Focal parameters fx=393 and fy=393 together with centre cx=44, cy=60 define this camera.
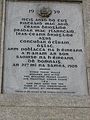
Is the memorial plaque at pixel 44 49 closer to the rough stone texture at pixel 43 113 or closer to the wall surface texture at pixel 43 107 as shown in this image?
the wall surface texture at pixel 43 107

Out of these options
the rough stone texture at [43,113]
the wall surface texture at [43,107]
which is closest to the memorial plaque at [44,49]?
the wall surface texture at [43,107]

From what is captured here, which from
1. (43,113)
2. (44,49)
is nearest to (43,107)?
(43,113)

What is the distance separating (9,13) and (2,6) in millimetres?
221

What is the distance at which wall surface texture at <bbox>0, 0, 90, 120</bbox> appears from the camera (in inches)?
295

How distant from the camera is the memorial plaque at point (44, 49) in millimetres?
7930

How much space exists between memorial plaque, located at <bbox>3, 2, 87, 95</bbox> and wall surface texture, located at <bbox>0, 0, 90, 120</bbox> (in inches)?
7.1

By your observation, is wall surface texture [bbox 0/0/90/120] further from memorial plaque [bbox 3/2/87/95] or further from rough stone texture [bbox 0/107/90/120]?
memorial plaque [bbox 3/2/87/95]

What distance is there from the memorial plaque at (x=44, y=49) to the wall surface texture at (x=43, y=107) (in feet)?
0.59

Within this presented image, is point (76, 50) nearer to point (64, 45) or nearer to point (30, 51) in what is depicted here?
point (64, 45)

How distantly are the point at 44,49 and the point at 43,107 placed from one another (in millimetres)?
1297

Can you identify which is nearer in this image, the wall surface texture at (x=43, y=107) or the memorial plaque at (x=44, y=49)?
the wall surface texture at (x=43, y=107)

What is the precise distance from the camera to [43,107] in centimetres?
761

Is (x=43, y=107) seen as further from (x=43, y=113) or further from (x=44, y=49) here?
(x=44, y=49)

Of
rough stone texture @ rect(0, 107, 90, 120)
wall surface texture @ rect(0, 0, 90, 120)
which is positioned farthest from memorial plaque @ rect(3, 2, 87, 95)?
rough stone texture @ rect(0, 107, 90, 120)
